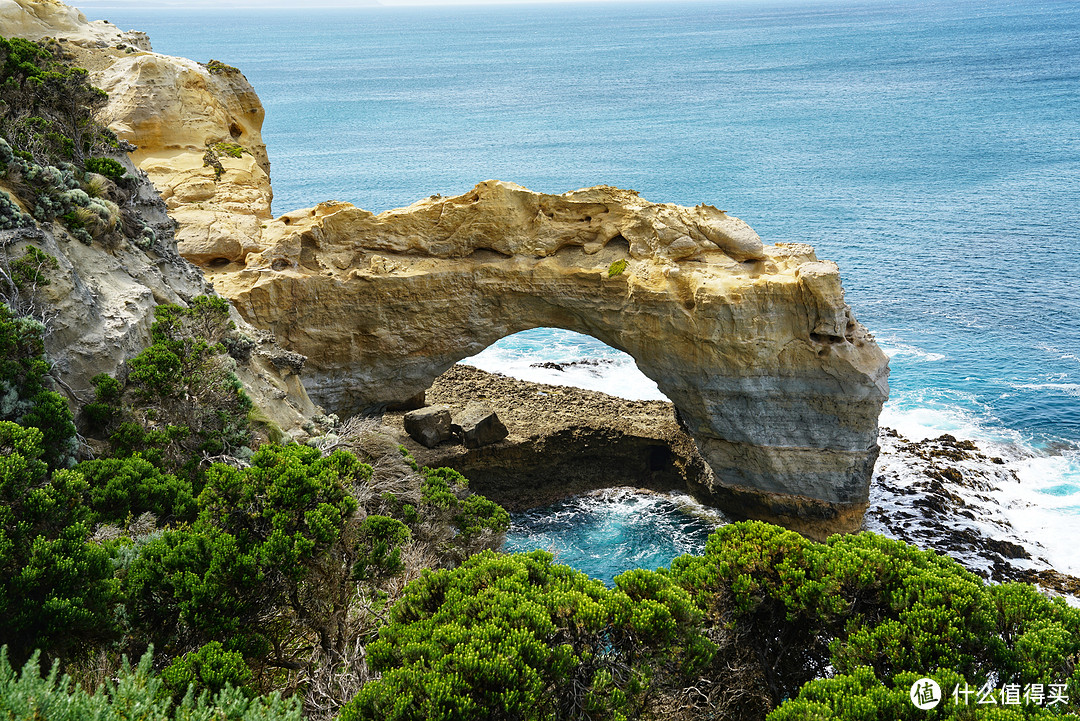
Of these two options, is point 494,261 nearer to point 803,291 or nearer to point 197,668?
point 803,291

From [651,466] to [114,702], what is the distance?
2641cm

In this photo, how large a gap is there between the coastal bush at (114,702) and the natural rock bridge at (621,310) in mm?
18640

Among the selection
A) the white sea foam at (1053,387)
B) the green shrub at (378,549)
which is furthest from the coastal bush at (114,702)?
the white sea foam at (1053,387)

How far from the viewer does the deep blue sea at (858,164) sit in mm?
38969

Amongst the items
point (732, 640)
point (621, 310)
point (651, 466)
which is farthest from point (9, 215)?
point (651, 466)

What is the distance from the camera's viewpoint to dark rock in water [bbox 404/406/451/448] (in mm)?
30942

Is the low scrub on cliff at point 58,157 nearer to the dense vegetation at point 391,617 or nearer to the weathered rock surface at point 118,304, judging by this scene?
the weathered rock surface at point 118,304

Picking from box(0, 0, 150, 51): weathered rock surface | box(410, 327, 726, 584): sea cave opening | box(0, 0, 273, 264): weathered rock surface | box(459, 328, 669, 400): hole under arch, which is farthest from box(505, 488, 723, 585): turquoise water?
box(0, 0, 150, 51): weathered rock surface

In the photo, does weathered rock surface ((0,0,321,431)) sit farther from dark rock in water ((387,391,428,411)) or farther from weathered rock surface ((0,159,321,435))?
dark rock in water ((387,391,428,411))

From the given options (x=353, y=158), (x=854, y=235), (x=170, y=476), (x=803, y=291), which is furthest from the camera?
(x=353, y=158)

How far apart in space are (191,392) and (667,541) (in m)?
18.0

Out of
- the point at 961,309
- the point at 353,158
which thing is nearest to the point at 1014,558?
the point at 961,309

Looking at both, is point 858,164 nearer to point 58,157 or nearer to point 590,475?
point 590,475

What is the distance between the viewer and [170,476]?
14.1 metres
